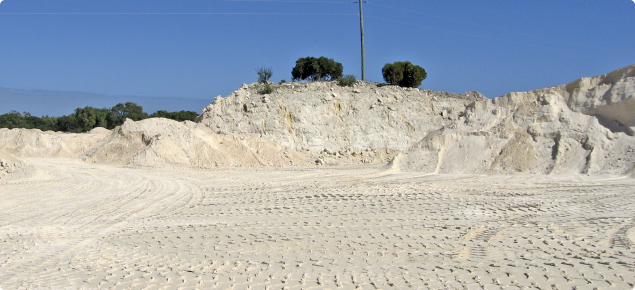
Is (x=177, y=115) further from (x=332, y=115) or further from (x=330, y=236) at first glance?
(x=330, y=236)

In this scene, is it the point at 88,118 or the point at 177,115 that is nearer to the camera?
the point at 88,118

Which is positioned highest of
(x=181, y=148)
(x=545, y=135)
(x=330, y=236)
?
(x=545, y=135)

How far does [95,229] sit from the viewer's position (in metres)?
7.93

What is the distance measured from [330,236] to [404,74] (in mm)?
29406

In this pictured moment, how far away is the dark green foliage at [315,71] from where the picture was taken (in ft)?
111

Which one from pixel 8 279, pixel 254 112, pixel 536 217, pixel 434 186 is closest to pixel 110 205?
pixel 8 279

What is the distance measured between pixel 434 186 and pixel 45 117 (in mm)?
49560

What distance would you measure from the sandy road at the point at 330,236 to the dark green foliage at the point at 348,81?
18127 millimetres

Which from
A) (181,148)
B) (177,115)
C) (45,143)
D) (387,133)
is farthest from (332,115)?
(177,115)

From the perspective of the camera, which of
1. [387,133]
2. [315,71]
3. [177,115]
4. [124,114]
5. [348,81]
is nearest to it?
[387,133]

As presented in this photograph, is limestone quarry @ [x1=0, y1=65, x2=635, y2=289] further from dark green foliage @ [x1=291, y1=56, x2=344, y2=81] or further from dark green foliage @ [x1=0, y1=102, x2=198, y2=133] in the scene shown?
dark green foliage @ [x1=0, y1=102, x2=198, y2=133]

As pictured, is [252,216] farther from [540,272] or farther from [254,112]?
[254,112]

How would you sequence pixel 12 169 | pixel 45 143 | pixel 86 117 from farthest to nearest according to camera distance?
pixel 86 117
pixel 45 143
pixel 12 169

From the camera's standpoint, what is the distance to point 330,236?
6.90 m
